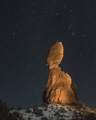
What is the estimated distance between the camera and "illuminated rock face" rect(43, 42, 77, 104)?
19906 mm

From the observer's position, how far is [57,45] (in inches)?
1046

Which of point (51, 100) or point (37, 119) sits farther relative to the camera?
point (51, 100)

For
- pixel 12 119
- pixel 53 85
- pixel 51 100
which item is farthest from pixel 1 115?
pixel 53 85

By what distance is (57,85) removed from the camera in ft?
70.5

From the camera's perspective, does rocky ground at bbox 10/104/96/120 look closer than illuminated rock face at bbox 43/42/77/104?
Yes

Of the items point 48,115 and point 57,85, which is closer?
point 48,115

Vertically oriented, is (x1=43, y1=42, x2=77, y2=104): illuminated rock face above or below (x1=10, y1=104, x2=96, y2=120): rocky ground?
above

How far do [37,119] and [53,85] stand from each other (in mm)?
11785

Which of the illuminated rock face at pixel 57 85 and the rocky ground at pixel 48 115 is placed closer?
the rocky ground at pixel 48 115

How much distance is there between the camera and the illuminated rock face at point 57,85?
19.9m

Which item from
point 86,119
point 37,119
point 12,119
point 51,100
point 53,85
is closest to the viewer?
point 12,119

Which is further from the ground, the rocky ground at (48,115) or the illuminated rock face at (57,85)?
the illuminated rock face at (57,85)

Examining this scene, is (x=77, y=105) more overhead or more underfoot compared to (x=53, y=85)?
Result: more underfoot

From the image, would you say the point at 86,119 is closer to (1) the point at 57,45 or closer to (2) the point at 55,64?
(2) the point at 55,64
